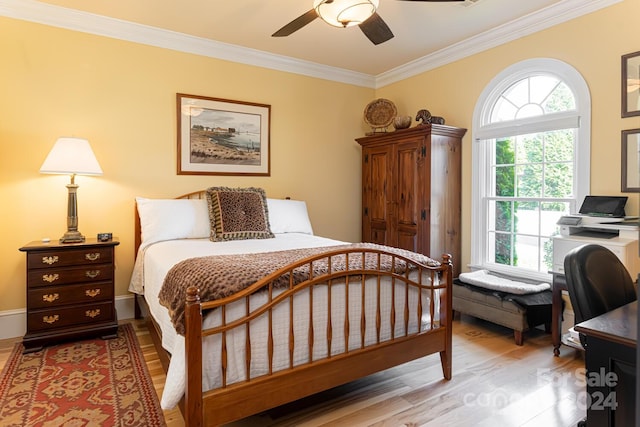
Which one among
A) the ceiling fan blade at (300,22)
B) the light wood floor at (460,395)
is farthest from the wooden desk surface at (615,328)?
the ceiling fan blade at (300,22)

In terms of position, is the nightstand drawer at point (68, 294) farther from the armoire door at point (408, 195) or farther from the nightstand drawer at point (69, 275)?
the armoire door at point (408, 195)

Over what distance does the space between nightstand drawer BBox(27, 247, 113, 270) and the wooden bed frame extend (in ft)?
3.05

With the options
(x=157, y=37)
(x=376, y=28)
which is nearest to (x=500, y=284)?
(x=376, y=28)

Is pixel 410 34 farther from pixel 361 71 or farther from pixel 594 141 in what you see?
pixel 594 141

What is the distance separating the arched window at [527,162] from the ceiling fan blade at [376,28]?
1.52 metres

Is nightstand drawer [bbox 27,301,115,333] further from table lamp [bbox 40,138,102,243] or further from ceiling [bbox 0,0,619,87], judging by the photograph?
ceiling [bbox 0,0,619,87]

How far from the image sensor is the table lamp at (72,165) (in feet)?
9.01

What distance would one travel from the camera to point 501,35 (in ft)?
11.1

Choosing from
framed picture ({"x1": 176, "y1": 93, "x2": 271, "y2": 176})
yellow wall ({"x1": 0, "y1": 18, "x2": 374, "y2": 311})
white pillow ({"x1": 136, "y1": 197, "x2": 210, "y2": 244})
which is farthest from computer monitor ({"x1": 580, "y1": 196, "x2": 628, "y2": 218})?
white pillow ({"x1": 136, "y1": 197, "x2": 210, "y2": 244})

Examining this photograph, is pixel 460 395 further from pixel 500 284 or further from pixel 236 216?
pixel 236 216

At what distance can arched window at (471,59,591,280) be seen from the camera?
2.98m

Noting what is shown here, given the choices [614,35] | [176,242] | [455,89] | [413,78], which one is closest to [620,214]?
[614,35]

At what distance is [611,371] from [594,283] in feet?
1.38

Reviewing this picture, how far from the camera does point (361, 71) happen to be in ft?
15.0
